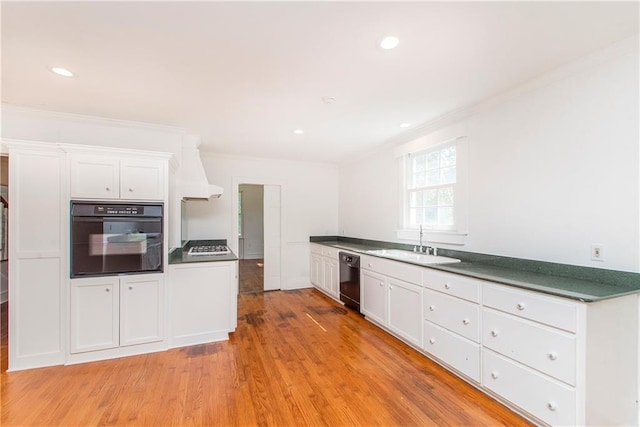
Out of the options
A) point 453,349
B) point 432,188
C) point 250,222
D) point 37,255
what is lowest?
point 453,349

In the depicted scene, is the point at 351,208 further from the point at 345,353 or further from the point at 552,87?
the point at 552,87

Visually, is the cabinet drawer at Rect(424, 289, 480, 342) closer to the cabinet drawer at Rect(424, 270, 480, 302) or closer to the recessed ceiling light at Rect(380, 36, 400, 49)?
Answer: the cabinet drawer at Rect(424, 270, 480, 302)

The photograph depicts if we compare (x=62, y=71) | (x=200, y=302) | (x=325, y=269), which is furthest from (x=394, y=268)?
(x=62, y=71)

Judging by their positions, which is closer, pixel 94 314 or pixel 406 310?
pixel 94 314

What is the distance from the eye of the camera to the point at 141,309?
9.35 feet

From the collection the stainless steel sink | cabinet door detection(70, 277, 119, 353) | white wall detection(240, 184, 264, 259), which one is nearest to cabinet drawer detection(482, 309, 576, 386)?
the stainless steel sink

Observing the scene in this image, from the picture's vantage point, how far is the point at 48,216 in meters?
2.60

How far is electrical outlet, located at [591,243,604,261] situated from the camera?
193 cm

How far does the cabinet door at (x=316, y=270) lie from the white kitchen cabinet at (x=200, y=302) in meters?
2.12

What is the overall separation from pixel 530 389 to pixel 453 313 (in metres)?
0.68

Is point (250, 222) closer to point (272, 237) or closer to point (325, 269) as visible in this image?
point (272, 237)

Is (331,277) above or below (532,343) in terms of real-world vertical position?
below

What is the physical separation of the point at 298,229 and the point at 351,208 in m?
1.13

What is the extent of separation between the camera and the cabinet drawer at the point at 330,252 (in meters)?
4.57
